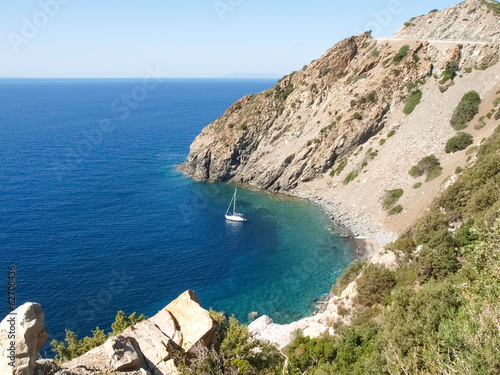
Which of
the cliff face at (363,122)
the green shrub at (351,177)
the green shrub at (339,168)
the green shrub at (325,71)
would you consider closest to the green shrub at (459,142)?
the cliff face at (363,122)

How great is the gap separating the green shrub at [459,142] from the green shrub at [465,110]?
9.30ft

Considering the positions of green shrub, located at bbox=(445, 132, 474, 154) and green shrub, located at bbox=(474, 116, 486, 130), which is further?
green shrub, located at bbox=(474, 116, 486, 130)

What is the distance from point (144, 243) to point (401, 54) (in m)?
61.9

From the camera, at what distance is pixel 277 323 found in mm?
37656

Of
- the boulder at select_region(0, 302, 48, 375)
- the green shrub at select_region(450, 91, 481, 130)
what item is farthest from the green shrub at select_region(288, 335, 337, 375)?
the green shrub at select_region(450, 91, 481, 130)

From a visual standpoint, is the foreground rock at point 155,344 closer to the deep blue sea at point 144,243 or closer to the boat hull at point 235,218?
the deep blue sea at point 144,243

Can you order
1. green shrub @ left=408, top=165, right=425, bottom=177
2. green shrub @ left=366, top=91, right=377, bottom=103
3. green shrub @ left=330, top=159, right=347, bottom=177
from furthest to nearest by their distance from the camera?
green shrub @ left=366, top=91, right=377, bottom=103 < green shrub @ left=330, top=159, right=347, bottom=177 < green shrub @ left=408, top=165, right=425, bottom=177

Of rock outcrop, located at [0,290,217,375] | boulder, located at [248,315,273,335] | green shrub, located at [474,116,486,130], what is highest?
green shrub, located at [474,116,486,130]

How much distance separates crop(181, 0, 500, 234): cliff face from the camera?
200 ft

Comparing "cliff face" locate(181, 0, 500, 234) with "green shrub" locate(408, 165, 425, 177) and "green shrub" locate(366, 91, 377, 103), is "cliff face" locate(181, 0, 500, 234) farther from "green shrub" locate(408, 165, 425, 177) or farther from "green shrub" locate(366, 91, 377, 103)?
"green shrub" locate(408, 165, 425, 177)

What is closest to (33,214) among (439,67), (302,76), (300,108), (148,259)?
(148,259)

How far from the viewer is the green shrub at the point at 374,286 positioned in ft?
94.7

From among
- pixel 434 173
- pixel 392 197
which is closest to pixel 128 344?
pixel 392 197

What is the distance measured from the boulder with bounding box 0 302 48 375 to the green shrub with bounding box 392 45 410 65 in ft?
253
